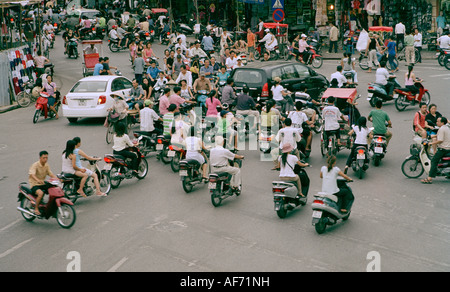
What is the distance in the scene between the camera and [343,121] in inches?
600

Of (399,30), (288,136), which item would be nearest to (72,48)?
(399,30)

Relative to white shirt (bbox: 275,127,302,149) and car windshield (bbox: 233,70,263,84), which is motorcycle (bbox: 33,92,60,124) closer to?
car windshield (bbox: 233,70,263,84)

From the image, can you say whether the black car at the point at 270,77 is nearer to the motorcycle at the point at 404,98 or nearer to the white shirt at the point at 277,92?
the white shirt at the point at 277,92

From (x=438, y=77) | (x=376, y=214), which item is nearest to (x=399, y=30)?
(x=438, y=77)

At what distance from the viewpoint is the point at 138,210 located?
38.4 ft

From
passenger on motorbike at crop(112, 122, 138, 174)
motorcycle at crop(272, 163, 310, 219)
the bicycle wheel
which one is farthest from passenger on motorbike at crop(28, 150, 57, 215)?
the bicycle wheel

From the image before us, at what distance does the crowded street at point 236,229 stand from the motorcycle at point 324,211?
0.19 meters

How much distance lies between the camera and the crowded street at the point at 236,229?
9031 mm

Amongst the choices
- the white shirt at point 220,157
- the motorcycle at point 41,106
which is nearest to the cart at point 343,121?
the white shirt at point 220,157

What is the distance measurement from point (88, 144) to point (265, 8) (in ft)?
87.8

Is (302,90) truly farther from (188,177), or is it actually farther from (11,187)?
(11,187)

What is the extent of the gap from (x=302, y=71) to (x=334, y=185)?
1017cm

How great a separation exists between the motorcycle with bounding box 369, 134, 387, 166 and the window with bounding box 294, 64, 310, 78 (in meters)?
6.06

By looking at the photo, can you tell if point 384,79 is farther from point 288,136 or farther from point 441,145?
point 288,136
